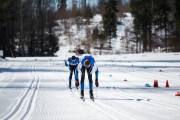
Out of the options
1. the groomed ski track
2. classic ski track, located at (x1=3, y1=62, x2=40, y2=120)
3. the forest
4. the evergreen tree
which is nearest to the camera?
the groomed ski track

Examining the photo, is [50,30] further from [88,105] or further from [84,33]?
[88,105]

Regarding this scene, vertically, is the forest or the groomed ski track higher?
the forest

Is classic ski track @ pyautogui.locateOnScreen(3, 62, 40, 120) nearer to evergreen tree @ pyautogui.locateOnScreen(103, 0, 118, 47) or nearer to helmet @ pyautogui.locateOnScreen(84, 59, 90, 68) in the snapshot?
helmet @ pyautogui.locateOnScreen(84, 59, 90, 68)

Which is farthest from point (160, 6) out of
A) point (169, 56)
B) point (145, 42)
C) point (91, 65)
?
point (91, 65)

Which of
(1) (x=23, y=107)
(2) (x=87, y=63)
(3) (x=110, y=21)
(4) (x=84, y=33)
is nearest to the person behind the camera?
(1) (x=23, y=107)

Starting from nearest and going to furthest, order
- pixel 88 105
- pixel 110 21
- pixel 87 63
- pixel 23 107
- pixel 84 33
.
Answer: pixel 23 107 < pixel 88 105 < pixel 87 63 < pixel 110 21 < pixel 84 33

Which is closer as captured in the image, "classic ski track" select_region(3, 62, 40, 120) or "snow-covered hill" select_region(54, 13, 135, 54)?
"classic ski track" select_region(3, 62, 40, 120)

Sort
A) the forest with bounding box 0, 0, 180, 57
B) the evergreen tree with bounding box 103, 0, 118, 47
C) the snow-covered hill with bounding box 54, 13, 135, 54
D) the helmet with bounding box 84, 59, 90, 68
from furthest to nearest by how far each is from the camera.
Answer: the snow-covered hill with bounding box 54, 13, 135, 54
the evergreen tree with bounding box 103, 0, 118, 47
the forest with bounding box 0, 0, 180, 57
the helmet with bounding box 84, 59, 90, 68

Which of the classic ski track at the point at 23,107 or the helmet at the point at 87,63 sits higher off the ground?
the helmet at the point at 87,63

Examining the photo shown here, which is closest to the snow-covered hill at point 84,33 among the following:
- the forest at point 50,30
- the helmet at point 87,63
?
the forest at point 50,30

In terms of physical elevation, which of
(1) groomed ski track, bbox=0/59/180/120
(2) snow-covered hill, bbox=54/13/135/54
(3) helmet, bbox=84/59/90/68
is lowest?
(1) groomed ski track, bbox=0/59/180/120

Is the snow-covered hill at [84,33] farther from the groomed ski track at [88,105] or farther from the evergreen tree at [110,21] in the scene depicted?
the groomed ski track at [88,105]

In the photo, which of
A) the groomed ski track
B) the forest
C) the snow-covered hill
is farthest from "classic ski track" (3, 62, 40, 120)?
the snow-covered hill

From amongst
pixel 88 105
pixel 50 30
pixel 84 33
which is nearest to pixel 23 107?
pixel 88 105
